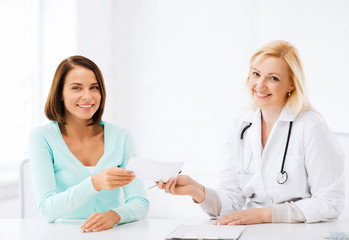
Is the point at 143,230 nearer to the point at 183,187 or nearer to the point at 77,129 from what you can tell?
the point at 183,187

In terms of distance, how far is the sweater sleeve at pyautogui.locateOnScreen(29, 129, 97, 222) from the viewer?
6.52ft

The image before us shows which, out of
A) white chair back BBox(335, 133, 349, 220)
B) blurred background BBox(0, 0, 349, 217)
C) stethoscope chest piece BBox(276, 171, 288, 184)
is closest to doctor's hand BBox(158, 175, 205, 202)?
stethoscope chest piece BBox(276, 171, 288, 184)

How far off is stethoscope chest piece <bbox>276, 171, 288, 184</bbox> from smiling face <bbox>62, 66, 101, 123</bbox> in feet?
3.12

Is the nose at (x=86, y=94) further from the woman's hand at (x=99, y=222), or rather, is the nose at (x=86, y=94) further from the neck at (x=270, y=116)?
the neck at (x=270, y=116)

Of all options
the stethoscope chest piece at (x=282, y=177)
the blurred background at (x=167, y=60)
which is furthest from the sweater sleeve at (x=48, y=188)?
the blurred background at (x=167, y=60)

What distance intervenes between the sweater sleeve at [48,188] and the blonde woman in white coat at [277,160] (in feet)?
1.14

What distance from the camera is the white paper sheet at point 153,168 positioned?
69.7 inches

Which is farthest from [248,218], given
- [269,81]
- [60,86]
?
[60,86]

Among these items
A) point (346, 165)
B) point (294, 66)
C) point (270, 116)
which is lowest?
point (346, 165)

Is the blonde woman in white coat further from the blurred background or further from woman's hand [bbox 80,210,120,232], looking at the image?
the blurred background

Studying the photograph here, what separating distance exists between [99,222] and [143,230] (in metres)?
0.18

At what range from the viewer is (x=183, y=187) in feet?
6.64

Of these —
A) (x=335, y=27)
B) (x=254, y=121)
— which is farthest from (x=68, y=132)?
(x=335, y=27)

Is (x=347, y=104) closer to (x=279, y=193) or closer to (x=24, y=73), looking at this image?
(x=279, y=193)
